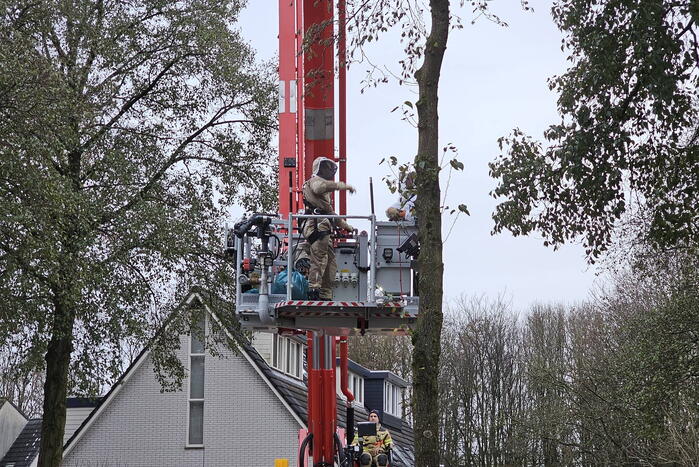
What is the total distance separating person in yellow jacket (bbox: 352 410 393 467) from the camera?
1542 centimetres

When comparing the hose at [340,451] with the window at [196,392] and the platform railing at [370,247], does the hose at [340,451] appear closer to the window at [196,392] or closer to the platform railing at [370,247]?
the platform railing at [370,247]

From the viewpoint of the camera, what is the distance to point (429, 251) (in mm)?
11984

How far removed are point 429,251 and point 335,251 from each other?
7.57 ft

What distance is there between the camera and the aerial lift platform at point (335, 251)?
13695 mm

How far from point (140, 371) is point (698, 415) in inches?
721

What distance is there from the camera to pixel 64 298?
19.9 meters

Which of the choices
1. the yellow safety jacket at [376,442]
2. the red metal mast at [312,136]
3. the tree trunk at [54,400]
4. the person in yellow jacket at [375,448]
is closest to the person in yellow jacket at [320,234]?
the red metal mast at [312,136]

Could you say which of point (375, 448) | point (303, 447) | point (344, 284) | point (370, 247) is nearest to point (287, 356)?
point (375, 448)

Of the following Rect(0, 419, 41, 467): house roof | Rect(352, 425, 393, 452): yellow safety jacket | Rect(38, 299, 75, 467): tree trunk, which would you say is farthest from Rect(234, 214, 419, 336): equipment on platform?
Rect(0, 419, 41, 467): house roof

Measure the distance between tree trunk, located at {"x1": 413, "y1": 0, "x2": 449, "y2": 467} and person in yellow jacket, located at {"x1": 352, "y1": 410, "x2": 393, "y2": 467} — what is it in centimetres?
392

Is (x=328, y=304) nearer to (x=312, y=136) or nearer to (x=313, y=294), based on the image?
(x=313, y=294)

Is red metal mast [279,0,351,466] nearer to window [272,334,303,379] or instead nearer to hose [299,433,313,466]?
hose [299,433,313,466]

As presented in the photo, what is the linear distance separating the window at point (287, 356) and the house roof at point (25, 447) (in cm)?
836

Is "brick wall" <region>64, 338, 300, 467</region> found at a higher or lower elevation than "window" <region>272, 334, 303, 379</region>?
lower
